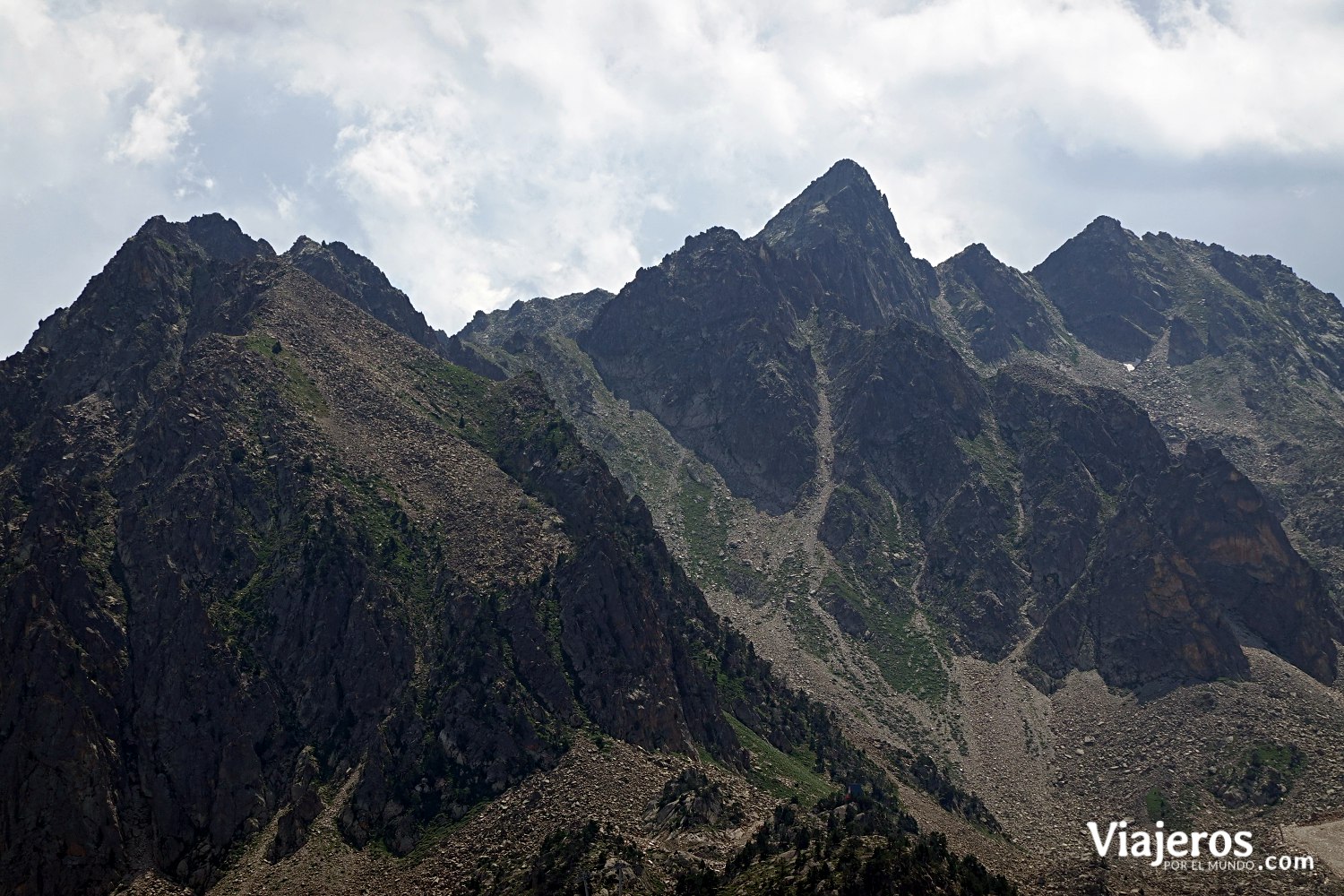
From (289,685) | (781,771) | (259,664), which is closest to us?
(289,685)

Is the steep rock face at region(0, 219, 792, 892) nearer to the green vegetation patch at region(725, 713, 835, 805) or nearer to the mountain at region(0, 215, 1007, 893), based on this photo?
the mountain at region(0, 215, 1007, 893)

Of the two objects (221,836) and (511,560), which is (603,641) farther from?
(221,836)

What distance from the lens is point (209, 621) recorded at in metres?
170

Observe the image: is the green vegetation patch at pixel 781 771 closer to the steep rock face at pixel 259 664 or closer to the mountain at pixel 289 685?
the mountain at pixel 289 685

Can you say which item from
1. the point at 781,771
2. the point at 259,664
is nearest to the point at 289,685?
the point at 259,664

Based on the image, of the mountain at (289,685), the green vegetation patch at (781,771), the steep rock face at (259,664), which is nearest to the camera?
the mountain at (289,685)

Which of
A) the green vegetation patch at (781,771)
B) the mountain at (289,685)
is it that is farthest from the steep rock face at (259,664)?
the green vegetation patch at (781,771)

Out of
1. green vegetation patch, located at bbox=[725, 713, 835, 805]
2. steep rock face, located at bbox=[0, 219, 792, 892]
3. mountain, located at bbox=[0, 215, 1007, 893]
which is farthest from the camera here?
green vegetation patch, located at bbox=[725, 713, 835, 805]

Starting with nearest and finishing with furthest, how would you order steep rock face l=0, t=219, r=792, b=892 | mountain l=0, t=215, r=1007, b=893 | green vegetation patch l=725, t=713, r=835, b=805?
mountain l=0, t=215, r=1007, b=893, steep rock face l=0, t=219, r=792, b=892, green vegetation patch l=725, t=713, r=835, b=805

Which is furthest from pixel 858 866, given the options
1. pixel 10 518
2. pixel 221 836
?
pixel 10 518

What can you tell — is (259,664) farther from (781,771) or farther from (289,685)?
(781,771)

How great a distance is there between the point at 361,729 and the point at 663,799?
47621mm

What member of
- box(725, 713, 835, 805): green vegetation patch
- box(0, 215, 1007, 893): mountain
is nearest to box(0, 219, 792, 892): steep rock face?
box(0, 215, 1007, 893): mountain

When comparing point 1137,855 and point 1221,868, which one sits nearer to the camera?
point 1221,868
